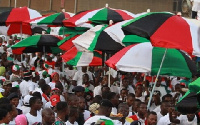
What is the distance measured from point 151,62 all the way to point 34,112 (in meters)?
2.53

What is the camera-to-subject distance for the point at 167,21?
34.2 feet

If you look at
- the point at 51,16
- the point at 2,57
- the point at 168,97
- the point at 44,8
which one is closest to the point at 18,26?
the point at 2,57

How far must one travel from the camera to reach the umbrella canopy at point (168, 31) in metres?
9.94

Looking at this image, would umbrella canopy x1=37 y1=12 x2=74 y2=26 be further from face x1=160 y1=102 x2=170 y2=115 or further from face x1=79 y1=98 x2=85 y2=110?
face x1=160 y1=102 x2=170 y2=115

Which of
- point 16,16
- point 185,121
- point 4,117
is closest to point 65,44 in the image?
point 16,16

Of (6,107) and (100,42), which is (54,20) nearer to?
(100,42)

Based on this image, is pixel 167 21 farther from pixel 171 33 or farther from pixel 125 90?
pixel 125 90

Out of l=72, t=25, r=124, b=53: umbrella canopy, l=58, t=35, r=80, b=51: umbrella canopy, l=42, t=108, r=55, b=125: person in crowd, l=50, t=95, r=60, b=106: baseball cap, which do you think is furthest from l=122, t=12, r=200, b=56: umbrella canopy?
l=58, t=35, r=80, b=51: umbrella canopy

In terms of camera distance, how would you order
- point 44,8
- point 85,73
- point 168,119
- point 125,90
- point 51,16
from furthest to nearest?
point 44,8 → point 51,16 → point 85,73 → point 125,90 → point 168,119

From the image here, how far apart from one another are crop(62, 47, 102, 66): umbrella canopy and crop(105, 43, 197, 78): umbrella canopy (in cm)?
318

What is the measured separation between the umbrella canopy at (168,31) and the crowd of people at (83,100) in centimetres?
120

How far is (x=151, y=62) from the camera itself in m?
11.2

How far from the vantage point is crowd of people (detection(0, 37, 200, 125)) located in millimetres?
9008

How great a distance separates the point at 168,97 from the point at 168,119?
1.25 metres
